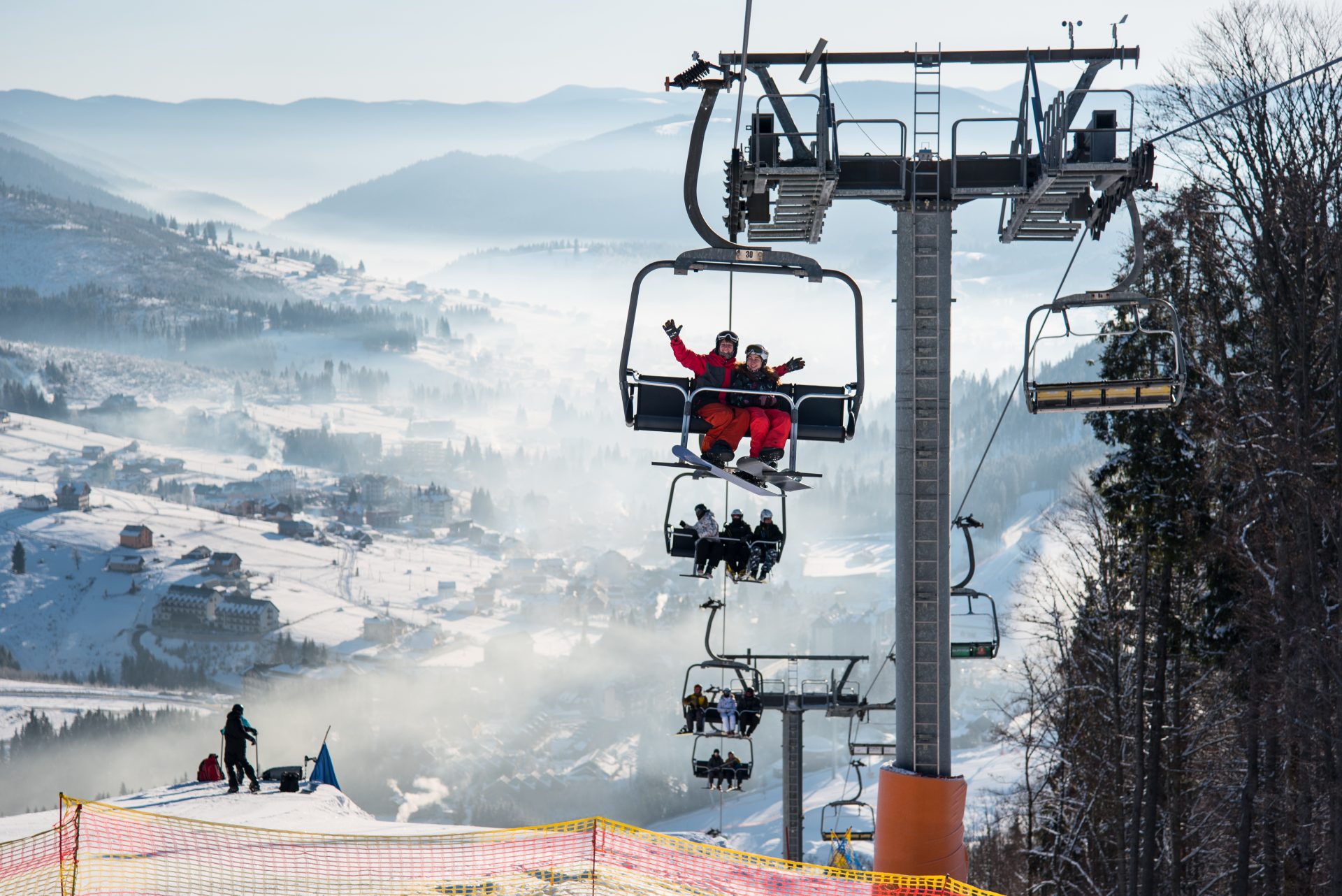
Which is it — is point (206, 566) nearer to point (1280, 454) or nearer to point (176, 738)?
point (176, 738)

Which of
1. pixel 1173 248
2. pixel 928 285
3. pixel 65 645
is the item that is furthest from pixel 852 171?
pixel 65 645

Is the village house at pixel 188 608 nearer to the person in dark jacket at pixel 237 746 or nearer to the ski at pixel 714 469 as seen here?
the person in dark jacket at pixel 237 746

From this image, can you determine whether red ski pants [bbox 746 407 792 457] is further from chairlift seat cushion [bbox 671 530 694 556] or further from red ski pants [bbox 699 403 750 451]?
chairlift seat cushion [bbox 671 530 694 556]

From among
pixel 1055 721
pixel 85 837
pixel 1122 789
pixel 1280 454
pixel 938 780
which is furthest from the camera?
pixel 1055 721

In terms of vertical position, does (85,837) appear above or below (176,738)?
above

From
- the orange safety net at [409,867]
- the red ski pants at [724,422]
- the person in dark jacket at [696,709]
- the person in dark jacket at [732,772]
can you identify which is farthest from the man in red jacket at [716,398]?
the person in dark jacket at [732,772]

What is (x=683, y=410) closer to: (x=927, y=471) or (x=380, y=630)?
(x=927, y=471)
